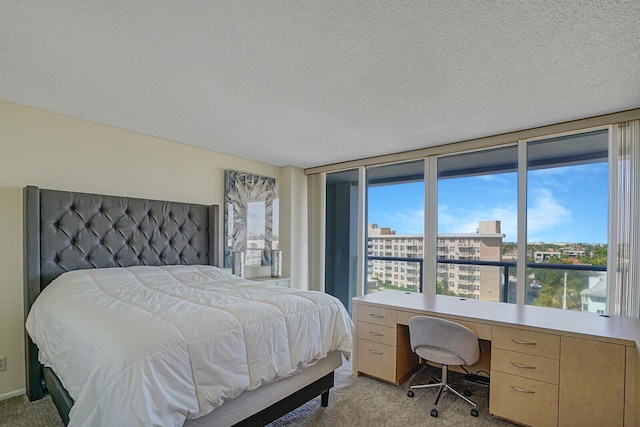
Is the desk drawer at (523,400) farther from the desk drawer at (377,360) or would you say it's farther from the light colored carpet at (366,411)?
the desk drawer at (377,360)

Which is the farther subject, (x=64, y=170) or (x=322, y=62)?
(x=64, y=170)

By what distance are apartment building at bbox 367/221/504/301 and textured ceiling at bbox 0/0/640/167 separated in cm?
121

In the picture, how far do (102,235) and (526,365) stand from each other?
11.5ft

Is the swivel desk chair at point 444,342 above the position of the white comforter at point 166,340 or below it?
below

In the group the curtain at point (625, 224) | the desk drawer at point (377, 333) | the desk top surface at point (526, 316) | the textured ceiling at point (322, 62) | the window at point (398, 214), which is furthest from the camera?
the window at point (398, 214)

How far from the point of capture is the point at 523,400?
214 centimetres

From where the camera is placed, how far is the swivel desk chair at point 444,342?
229cm

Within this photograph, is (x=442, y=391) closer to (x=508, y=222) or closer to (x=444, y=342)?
(x=444, y=342)

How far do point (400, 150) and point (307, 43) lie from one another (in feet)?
7.89

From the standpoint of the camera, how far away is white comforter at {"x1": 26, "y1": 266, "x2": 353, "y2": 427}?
1275mm

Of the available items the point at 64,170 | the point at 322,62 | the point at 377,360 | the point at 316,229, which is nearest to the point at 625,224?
the point at 377,360

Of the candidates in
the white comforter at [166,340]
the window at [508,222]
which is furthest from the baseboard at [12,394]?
the window at [508,222]

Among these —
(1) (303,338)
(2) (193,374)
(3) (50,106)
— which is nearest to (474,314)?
(1) (303,338)

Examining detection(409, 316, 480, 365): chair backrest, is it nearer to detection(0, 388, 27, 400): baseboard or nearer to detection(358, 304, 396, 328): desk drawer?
detection(358, 304, 396, 328): desk drawer
